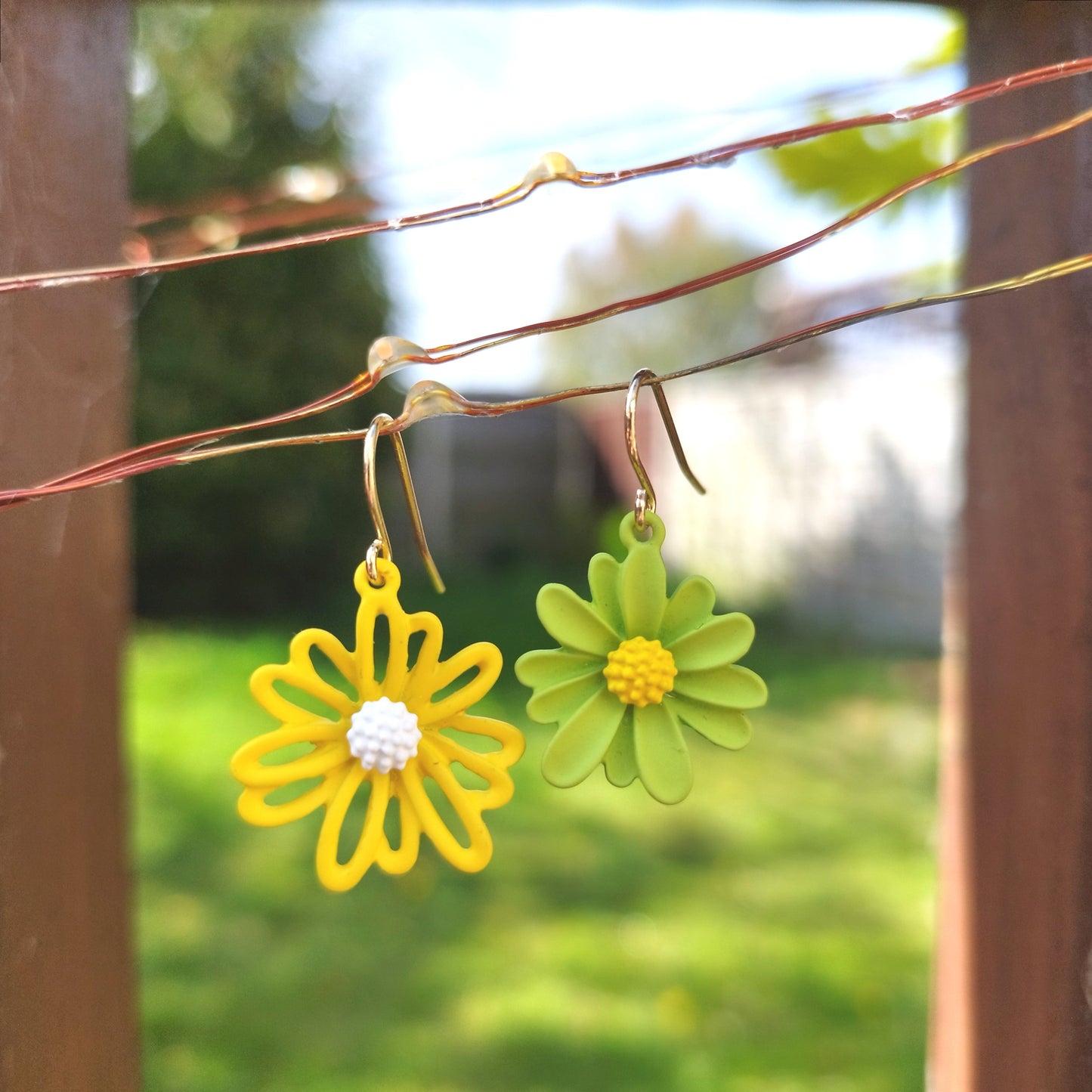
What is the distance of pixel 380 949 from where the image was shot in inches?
79.5

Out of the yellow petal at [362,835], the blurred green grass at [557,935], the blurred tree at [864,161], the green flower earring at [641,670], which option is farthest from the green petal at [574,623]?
the blurred tree at [864,161]

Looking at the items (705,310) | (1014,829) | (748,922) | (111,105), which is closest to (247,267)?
(748,922)

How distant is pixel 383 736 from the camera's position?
1.64ft

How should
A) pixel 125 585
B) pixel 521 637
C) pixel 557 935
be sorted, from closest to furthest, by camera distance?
pixel 125 585 → pixel 557 935 → pixel 521 637

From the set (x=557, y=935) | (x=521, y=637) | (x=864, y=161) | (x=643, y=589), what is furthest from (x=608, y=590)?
(x=521, y=637)

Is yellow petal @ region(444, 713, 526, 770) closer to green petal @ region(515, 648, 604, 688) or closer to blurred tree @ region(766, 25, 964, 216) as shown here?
green petal @ region(515, 648, 604, 688)

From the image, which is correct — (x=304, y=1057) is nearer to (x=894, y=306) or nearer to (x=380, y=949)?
(x=380, y=949)

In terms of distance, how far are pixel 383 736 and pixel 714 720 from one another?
0.17 m

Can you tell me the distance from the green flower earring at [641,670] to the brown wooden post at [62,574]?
31 cm

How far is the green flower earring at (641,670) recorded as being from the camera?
52 centimetres

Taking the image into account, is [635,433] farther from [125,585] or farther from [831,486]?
[831,486]

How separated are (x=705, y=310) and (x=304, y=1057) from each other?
16.8 meters

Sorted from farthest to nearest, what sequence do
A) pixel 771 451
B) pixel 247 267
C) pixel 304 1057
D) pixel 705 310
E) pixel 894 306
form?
pixel 705 310, pixel 771 451, pixel 247 267, pixel 304 1057, pixel 894 306

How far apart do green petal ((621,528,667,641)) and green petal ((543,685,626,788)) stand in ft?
0.12
